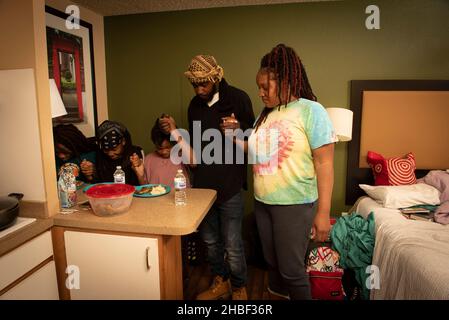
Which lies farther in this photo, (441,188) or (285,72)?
(441,188)

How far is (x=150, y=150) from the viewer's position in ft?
9.80

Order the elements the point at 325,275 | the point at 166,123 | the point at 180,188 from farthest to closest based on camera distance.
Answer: the point at 325,275 → the point at 166,123 → the point at 180,188

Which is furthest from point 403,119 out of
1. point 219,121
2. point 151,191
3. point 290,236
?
point 151,191

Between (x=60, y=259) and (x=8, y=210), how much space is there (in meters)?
0.35

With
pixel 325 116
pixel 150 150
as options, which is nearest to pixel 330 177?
pixel 325 116

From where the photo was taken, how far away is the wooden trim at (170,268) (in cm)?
132

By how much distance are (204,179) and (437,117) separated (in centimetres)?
208

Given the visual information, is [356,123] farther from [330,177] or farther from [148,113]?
[148,113]

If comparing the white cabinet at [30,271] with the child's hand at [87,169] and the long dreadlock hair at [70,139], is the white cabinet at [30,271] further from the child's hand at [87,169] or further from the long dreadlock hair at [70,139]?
the long dreadlock hair at [70,139]

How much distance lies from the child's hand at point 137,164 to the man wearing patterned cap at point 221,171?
0.39 m

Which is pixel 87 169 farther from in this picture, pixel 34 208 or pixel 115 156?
pixel 34 208

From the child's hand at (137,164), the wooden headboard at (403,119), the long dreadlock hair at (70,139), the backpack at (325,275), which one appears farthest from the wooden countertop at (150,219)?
the wooden headboard at (403,119)

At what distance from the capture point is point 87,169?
2055mm

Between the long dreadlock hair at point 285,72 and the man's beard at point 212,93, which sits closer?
the long dreadlock hair at point 285,72
